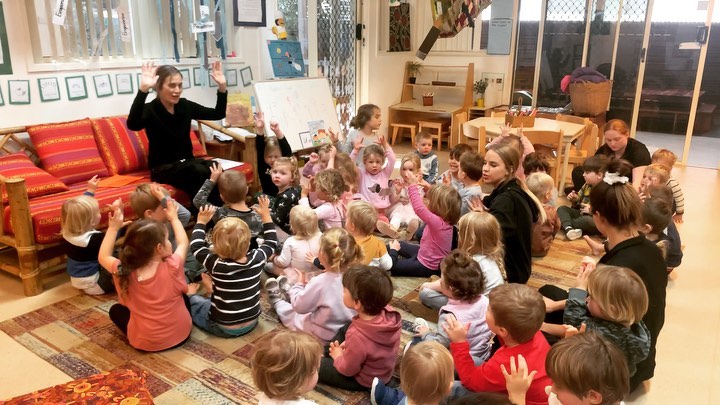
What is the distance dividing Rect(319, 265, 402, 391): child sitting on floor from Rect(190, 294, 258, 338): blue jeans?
623 millimetres

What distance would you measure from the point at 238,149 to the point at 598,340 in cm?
404

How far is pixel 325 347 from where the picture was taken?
2.69 m

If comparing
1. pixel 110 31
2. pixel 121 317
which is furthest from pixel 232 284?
pixel 110 31

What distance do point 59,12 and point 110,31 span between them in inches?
20.3

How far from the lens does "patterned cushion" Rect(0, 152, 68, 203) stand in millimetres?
3591

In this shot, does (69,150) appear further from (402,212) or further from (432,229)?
(432,229)

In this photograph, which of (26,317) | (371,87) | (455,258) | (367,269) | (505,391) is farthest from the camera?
(371,87)

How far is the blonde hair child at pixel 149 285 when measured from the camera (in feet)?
8.29

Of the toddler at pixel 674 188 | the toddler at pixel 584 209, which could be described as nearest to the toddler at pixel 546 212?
the toddler at pixel 584 209

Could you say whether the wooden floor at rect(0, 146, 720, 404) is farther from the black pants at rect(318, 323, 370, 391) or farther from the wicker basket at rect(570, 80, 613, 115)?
the wicker basket at rect(570, 80, 613, 115)

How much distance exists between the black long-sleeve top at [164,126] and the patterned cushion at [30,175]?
70 centimetres

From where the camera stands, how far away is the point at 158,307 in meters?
2.64

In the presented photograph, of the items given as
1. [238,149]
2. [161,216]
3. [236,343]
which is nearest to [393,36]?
[238,149]

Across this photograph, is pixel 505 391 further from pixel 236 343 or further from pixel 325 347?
pixel 236 343
